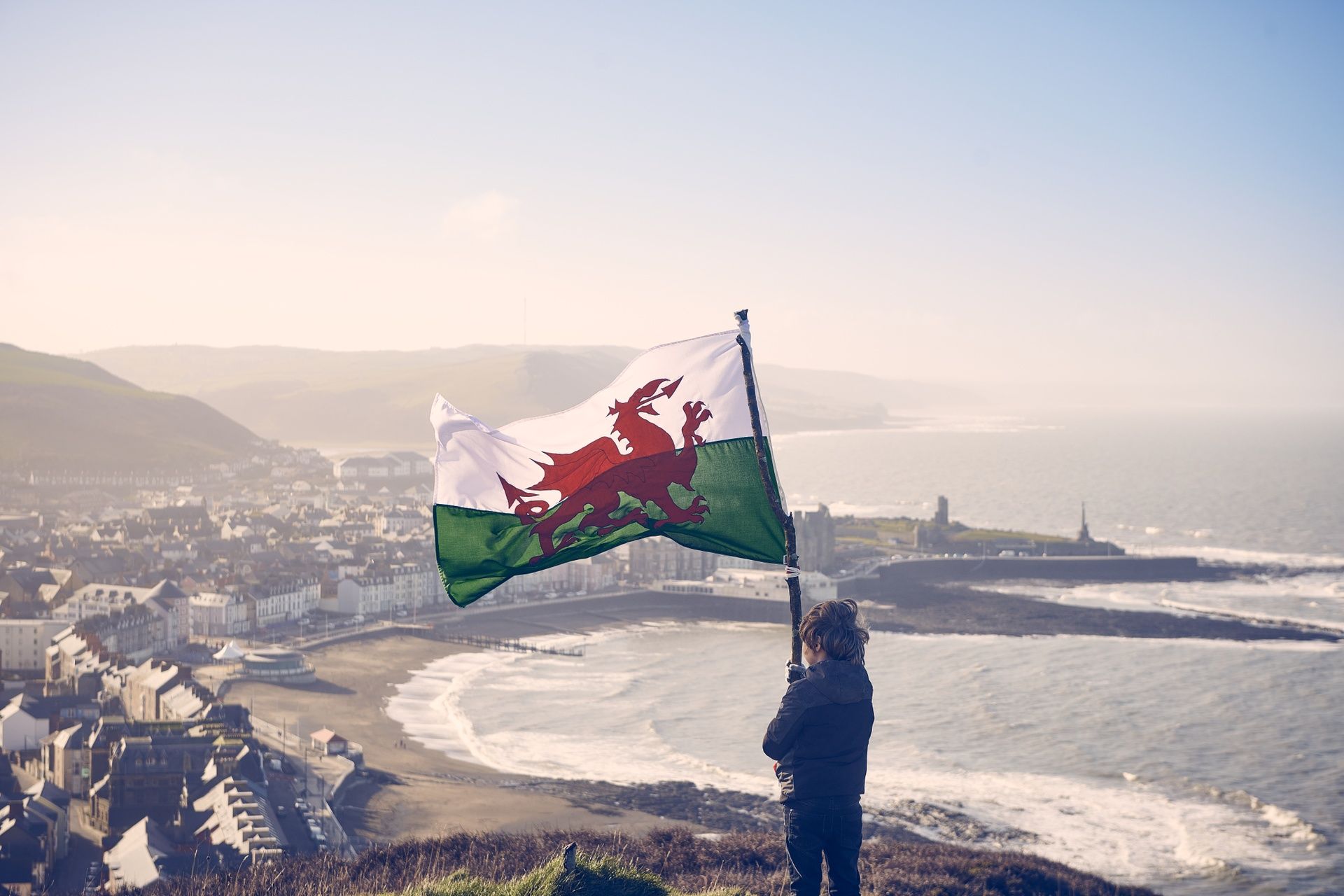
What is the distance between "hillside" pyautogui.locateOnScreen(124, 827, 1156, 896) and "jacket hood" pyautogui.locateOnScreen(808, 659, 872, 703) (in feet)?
13.3

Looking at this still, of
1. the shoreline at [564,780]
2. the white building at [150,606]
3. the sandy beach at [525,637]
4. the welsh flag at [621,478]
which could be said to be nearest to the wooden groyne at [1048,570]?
the shoreline at [564,780]

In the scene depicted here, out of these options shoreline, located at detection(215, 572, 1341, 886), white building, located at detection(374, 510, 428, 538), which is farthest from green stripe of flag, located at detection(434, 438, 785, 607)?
white building, located at detection(374, 510, 428, 538)

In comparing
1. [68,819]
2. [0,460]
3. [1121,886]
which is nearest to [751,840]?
[1121,886]

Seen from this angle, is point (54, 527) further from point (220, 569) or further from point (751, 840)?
point (751, 840)

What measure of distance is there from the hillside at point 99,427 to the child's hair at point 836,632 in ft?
486

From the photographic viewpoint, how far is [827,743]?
23.1 ft

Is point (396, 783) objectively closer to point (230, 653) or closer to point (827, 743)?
point (230, 653)

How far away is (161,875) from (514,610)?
47.6m

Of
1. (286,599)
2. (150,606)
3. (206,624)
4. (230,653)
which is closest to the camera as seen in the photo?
(230,653)

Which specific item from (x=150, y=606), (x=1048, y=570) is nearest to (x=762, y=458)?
(x=150, y=606)

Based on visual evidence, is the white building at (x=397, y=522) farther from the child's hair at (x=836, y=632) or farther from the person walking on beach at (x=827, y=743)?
the child's hair at (x=836, y=632)

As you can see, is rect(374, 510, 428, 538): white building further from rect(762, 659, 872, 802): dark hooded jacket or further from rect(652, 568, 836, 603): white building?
rect(762, 659, 872, 802): dark hooded jacket

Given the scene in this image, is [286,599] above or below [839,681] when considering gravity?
below

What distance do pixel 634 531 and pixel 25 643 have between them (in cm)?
5077
